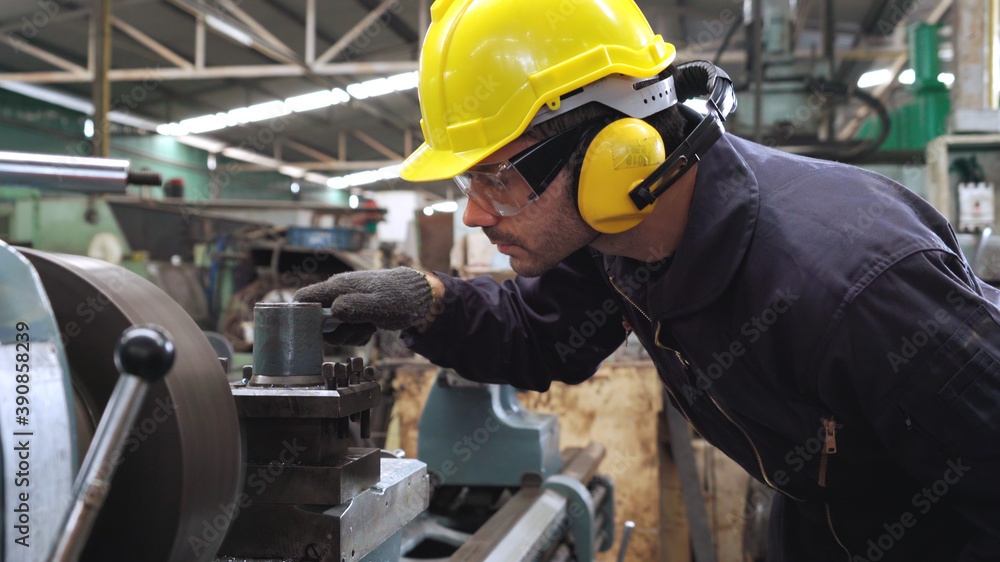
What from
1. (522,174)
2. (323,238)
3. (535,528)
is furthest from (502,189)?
(323,238)

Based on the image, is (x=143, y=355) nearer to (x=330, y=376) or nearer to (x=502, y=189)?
(x=330, y=376)

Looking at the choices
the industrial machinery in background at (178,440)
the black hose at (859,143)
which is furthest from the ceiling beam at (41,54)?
the industrial machinery in background at (178,440)

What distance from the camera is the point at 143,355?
0.47m

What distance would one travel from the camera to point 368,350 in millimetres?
4773

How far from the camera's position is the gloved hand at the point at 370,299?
105 cm

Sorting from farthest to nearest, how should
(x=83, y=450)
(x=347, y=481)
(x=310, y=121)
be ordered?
(x=310, y=121) < (x=347, y=481) < (x=83, y=450)

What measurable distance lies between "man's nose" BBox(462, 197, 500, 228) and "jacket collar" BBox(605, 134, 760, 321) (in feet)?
0.87

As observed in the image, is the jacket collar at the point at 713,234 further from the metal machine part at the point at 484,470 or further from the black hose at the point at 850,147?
the black hose at the point at 850,147

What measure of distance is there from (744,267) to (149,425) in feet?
2.37

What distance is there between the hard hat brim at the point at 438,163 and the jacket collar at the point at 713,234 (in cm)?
29

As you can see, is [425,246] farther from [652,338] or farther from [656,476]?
[652,338]

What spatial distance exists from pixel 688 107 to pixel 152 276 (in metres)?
4.81

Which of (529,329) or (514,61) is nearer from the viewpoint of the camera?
(514,61)

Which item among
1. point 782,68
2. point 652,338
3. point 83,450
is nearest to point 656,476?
point 652,338
